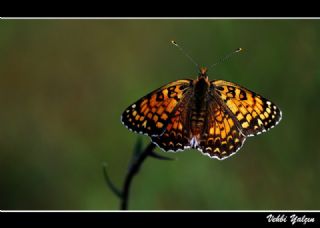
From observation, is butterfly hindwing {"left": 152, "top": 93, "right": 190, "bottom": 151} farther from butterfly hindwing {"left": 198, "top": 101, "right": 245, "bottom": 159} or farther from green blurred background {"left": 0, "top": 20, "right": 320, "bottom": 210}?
green blurred background {"left": 0, "top": 20, "right": 320, "bottom": 210}

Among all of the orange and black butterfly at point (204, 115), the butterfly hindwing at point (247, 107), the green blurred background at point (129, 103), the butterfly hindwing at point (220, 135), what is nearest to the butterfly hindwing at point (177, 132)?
the orange and black butterfly at point (204, 115)

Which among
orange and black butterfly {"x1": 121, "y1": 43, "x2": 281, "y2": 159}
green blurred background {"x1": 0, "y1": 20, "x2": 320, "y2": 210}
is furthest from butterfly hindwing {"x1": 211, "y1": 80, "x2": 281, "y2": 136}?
green blurred background {"x1": 0, "y1": 20, "x2": 320, "y2": 210}

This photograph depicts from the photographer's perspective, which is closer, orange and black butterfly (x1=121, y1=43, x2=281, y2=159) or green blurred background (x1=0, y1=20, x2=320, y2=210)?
orange and black butterfly (x1=121, y1=43, x2=281, y2=159)

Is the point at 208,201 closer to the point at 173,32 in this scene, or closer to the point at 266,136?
the point at 266,136

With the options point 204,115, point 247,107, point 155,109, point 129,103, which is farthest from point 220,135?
point 129,103

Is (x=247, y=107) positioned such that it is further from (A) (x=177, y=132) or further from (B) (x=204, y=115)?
(A) (x=177, y=132)

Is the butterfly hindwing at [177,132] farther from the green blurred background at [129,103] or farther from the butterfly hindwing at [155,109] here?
the green blurred background at [129,103]
